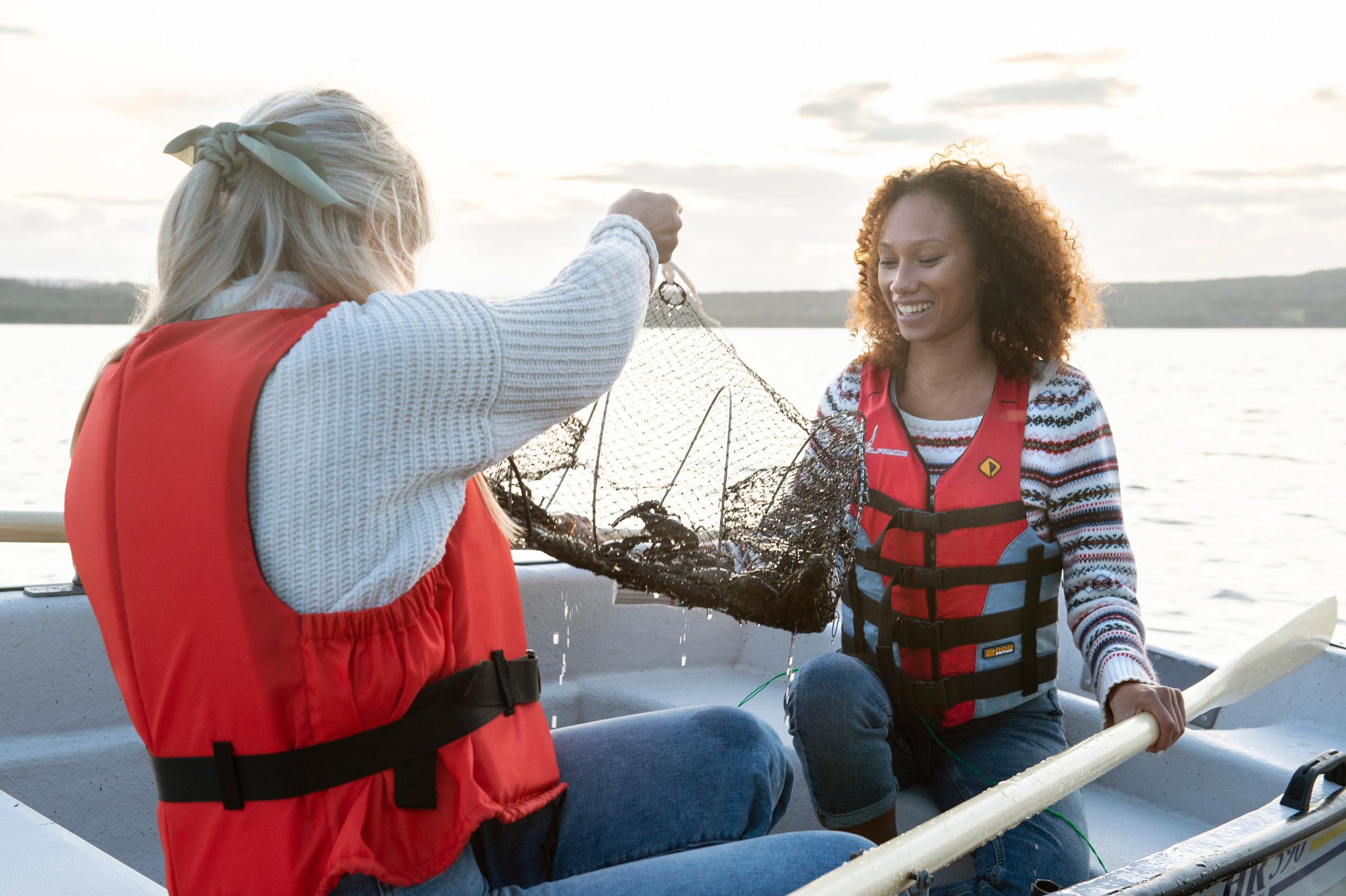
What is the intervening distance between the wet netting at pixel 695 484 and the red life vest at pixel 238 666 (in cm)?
81

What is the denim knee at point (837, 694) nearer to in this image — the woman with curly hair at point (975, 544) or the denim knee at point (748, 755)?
the woman with curly hair at point (975, 544)

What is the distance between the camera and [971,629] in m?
2.26

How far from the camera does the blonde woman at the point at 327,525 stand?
1.17 metres

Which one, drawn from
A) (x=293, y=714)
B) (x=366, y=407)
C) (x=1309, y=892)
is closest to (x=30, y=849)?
(x=293, y=714)

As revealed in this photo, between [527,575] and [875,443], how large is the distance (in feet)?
3.99

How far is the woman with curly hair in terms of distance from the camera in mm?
2115

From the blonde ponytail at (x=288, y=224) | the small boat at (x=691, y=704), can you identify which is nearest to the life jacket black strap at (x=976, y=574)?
the small boat at (x=691, y=704)

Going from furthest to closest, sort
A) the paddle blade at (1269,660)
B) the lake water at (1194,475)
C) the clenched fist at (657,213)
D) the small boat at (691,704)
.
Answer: the lake water at (1194,475), the paddle blade at (1269,660), the small boat at (691,704), the clenched fist at (657,213)

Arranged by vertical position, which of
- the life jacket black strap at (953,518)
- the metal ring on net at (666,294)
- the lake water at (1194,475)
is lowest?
the lake water at (1194,475)

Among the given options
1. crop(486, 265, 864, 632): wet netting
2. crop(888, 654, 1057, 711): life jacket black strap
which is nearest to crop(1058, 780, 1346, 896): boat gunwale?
crop(888, 654, 1057, 711): life jacket black strap

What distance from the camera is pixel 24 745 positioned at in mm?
2516

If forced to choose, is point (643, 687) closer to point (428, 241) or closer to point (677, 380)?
point (677, 380)

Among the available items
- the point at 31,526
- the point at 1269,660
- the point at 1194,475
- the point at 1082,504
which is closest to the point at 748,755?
the point at 1082,504

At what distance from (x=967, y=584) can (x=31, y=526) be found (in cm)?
223
